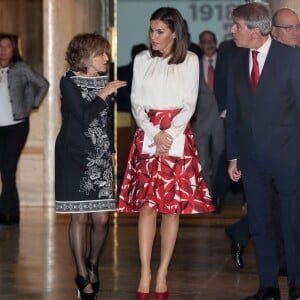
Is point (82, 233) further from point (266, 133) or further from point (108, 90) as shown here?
point (266, 133)

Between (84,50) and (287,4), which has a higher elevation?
(287,4)

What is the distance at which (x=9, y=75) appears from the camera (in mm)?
12781

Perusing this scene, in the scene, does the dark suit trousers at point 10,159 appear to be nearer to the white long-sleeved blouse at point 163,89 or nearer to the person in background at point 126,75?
the person in background at point 126,75

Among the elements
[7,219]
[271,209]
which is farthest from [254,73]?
[7,219]

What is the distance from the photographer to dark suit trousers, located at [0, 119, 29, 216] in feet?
41.8

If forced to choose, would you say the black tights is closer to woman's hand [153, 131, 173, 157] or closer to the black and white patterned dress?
the black and white patterned dress

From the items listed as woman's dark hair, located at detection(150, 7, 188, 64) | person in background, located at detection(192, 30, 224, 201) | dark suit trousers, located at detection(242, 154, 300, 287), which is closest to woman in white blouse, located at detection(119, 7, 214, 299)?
woman's dark hair, located at detection(150, 7, 188, 64)

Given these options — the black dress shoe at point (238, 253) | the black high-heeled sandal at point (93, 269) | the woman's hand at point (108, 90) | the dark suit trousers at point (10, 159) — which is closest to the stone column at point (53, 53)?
the dark suit trousers at point (10, 159)

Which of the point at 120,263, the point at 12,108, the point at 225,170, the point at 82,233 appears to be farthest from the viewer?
the point at 225,170

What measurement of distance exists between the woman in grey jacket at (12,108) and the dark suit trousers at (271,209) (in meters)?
4.87

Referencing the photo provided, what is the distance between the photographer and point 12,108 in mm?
12711

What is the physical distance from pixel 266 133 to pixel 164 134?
73 cm

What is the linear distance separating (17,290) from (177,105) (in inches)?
70.6

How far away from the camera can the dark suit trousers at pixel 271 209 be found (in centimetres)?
822
